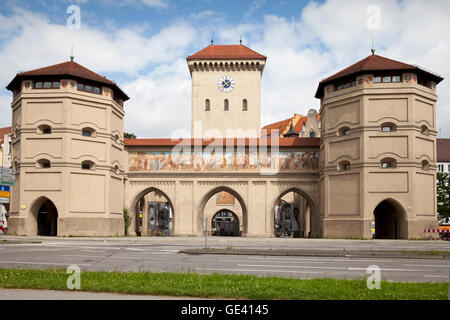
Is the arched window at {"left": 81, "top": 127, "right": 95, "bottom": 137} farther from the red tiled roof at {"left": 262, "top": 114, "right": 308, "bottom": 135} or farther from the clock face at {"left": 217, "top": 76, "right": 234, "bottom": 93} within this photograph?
the red tiled roof at {"left": 262, "top": 114, "right": 308, "bottom": 135}

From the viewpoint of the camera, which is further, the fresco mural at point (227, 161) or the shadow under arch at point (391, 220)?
the fresco mural at point (227, 161)

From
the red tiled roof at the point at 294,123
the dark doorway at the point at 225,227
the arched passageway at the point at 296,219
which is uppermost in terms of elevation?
the red tiled roof at the point at 294,123

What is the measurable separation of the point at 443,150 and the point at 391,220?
4426 centimetres

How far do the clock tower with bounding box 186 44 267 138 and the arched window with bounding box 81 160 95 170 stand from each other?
1768cm

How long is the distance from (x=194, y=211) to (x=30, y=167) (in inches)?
552

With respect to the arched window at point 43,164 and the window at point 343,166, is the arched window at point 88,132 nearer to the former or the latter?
the arched window at point 43,164

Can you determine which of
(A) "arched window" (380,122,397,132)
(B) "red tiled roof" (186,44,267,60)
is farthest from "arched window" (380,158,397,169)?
(B) "red tiled roof" (186,44,267,60)

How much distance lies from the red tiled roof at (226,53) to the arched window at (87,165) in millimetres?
20800

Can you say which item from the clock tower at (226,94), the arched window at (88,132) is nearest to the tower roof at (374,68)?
the clock tower at (226,94)

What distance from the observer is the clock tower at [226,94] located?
56875 millimetres

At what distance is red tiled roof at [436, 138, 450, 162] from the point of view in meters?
78.6

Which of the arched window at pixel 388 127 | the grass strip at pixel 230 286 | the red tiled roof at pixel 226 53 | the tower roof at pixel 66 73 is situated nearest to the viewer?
the grass strip at pixel 230 286
